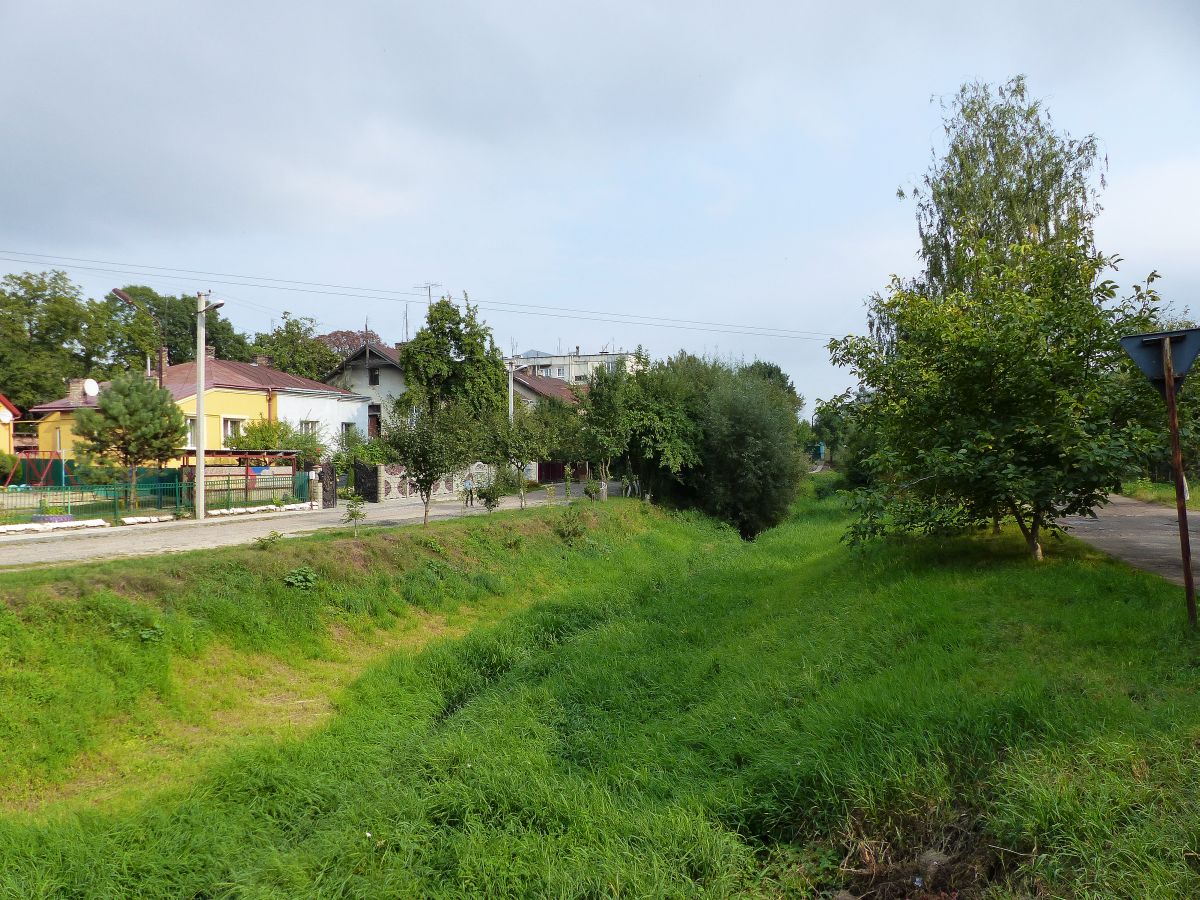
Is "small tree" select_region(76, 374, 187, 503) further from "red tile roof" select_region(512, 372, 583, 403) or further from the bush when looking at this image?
"red tile roof" select_region(512, 372, 583, 403)

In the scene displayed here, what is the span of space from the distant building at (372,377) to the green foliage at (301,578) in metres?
31.3

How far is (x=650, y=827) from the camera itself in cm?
561

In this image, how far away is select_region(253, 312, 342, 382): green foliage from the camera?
5734cm

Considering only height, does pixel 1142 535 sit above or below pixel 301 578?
above

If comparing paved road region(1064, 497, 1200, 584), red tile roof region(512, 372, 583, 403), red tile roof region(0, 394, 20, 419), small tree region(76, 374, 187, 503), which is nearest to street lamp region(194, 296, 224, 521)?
small tree region(76, 374, 187, 503)

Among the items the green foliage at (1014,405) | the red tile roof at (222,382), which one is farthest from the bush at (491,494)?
the red tile roof at (222,382)

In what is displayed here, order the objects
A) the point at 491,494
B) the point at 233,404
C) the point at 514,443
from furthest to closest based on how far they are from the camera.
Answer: the point at 233,404 < the point at 514,443 < the point at 491,494

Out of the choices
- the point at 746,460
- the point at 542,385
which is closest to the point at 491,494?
the point at 746,460

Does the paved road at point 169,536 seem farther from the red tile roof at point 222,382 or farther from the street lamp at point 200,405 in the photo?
the red tile roof at point 222,382

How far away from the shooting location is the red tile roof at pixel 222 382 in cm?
3366

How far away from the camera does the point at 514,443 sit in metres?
25.5

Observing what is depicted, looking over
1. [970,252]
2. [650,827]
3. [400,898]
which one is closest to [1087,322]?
[970,252]

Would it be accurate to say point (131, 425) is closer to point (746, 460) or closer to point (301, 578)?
point (301, 578)

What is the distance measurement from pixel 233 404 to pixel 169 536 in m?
18.1
